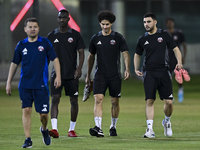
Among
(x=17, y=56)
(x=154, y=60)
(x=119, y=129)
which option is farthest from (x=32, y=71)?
(x=119, y=129)

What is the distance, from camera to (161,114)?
1385 cm

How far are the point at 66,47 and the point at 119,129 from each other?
6.75 ft

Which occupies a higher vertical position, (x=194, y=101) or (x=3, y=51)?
(x=3, y=51)

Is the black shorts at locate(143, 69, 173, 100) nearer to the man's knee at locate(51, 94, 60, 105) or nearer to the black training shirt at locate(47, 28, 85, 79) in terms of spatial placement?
the black training shirt at locate(47, 28, 85, 79)

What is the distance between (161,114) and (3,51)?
14.9 meters

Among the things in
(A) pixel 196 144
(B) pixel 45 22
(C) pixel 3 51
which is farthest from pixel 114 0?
(A) pixel 196 144

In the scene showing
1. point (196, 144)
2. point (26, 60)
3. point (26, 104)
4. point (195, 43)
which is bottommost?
point (196, 144)

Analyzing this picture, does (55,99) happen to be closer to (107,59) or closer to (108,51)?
(107,59)

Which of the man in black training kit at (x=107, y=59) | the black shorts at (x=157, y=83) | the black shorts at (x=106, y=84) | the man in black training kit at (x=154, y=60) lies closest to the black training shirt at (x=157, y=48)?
the man in black training kit at (x=154, y=60)

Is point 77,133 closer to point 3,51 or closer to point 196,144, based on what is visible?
point 196,144

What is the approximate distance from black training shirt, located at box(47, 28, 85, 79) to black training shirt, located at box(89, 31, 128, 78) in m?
0.33

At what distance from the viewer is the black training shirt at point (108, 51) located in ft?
32.8

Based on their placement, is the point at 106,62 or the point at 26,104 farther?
the point at 106,62

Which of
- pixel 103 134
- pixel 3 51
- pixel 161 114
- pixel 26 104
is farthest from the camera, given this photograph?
pixel 3 51
